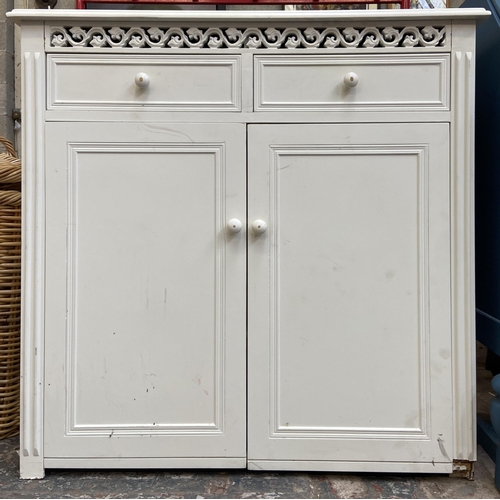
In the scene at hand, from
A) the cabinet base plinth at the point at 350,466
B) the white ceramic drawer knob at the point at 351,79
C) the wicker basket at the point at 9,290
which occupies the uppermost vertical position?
the white ceramic drawer knob at the point at 351,79

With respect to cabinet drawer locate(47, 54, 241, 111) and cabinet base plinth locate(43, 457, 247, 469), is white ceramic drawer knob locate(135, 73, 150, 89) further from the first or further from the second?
cabinet base plinth locate(43, 457, 247, 469)

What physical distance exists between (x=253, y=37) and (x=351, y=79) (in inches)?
10.3

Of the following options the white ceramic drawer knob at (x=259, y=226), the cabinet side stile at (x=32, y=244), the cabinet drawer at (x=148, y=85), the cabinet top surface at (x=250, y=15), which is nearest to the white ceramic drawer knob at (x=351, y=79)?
the cabinet top surface at (x=250, y=15)

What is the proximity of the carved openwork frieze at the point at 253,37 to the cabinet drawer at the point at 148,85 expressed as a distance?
0.04 meters

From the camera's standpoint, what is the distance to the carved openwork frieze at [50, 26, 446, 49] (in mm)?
994

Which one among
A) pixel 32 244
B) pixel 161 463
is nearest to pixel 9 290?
pixel 32 244

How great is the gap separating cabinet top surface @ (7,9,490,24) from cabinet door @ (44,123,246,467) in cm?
26

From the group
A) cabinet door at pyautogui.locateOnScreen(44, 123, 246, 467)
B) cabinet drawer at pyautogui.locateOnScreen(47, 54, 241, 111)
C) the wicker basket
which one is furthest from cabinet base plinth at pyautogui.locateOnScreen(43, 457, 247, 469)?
cabinet drawer at pyautogui.locateOnScreen(47, 54, 241, 111)

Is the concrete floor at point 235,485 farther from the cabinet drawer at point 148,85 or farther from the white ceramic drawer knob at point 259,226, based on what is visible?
the cabinet drawer at point 148,85

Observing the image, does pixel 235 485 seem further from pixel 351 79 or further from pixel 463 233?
pixel 351 79

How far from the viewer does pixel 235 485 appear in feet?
3.25

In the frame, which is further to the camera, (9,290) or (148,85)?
(9,290)

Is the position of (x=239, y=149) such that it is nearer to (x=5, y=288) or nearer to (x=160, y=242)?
(x=160, y=242)

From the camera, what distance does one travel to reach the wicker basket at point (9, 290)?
1149 millimetres
